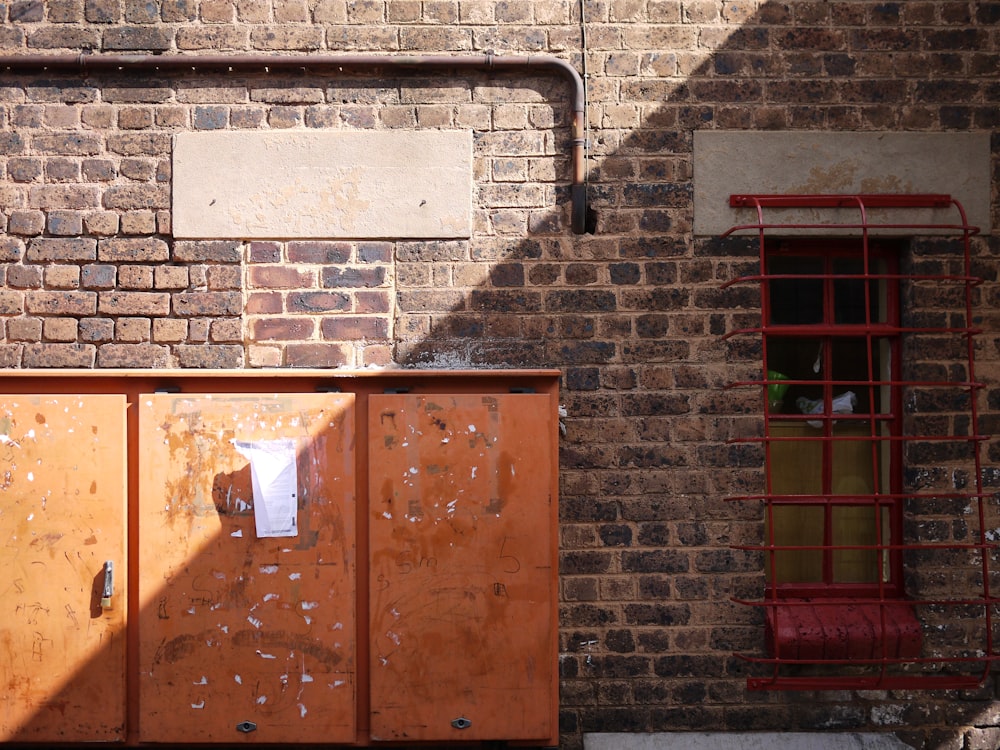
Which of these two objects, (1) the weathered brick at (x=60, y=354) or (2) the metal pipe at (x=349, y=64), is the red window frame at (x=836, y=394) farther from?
(1) the weathered brick at (x=60, y=354)

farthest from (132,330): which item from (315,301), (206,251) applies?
(315,301)

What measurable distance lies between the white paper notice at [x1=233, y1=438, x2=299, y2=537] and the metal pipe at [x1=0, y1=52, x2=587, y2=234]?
1695 millimetres

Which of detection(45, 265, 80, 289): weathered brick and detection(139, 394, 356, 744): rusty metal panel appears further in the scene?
detection(45, 265, 80, 289): weathered brick

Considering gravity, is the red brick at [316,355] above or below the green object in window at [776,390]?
above

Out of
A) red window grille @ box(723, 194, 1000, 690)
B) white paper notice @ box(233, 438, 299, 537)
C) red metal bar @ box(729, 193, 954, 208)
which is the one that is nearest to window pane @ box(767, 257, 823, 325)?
red window grille @ box(723, 194, 1000, 690)

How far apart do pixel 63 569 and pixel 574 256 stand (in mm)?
2576

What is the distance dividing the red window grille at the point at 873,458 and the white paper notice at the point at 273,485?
2.03 metres

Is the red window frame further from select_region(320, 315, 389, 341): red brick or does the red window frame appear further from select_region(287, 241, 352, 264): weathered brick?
select_region(287, 241, 352, 264): weathered brick

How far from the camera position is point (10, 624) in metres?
3.19

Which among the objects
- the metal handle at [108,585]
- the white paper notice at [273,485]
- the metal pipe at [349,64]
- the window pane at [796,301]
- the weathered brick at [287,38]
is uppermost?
the weathered brick at [287,38]

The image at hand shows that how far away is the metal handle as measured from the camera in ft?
10.4

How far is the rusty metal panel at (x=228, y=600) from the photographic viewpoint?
3.16 metres

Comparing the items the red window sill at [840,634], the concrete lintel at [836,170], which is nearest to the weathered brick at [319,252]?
the concrete lintel at [836,170]

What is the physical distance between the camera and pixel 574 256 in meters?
3.73
